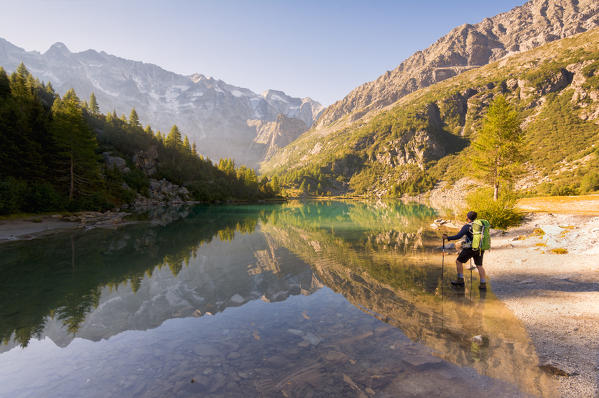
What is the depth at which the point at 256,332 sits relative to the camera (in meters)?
9.60

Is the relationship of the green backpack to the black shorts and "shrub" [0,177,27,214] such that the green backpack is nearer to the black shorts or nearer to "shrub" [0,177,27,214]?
the black shorts

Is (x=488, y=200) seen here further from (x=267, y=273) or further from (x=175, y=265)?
(x=175, y=265)

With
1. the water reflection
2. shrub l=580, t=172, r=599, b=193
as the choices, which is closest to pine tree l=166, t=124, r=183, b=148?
the water reflection

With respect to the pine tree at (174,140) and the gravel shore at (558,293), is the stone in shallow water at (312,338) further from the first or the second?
the pine tree at (174,140)

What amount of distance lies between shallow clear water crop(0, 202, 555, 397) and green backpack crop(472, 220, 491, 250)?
7.20 ft

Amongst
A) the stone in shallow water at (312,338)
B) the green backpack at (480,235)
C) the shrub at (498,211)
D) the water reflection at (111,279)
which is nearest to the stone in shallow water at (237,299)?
the water reflection at (111,279)

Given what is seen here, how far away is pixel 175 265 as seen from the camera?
1994 centimetres

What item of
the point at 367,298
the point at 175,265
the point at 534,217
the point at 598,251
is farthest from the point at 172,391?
the point at 534,217

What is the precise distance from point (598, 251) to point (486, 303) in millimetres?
9944

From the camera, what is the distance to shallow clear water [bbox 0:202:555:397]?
6492 mm

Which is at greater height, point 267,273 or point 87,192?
point 87,192

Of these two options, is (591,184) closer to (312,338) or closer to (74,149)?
(312,338)

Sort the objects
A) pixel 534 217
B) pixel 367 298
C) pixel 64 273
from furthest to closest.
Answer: pixel 534 217
pixel 64 273
pixel 367 298

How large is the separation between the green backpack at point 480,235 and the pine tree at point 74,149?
60.2 m
